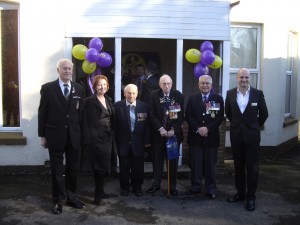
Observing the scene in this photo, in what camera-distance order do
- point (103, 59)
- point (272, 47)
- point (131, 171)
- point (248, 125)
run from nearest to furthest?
point (248, 125), point (131, 171), point (103, 59), point (272, 47)

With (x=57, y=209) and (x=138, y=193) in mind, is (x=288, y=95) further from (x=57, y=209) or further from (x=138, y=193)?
(x=57, y=209)

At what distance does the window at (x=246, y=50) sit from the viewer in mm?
8867

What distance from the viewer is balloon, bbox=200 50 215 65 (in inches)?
258

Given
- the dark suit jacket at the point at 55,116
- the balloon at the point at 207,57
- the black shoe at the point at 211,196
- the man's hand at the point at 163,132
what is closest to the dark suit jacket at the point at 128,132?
the man's hand at the point at 163,132

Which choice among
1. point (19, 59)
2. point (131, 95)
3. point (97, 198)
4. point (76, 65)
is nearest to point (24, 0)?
point (19, 59)

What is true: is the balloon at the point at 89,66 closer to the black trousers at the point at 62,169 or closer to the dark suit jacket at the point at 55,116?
the dark suit jacket at the point at 55,116

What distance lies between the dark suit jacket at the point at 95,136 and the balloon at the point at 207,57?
2093 mm

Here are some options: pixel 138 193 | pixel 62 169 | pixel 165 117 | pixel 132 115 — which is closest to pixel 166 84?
pixel 165 117

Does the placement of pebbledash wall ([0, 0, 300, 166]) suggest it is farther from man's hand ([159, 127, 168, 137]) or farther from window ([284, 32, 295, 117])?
window ([284, 32, 295, 117])

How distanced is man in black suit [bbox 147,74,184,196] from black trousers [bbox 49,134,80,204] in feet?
4.02

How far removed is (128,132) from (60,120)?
3.67 ft

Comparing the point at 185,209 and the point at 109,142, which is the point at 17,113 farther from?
the point at 185,209

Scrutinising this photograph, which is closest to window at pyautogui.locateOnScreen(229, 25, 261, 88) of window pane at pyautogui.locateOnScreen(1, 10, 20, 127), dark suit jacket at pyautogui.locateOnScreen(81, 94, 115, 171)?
dark suit jacket at pyautogui.locateOnScreen(81, 94, 115, 171)

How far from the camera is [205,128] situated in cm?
568
